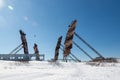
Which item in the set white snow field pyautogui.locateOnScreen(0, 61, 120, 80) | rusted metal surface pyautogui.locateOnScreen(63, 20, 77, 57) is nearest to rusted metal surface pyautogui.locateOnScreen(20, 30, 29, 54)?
rusted metal surface pyautogui.locateOnScreen(63, 20, 77, 57)

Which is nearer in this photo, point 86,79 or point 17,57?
point 86,79

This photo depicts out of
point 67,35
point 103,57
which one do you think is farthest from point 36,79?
point 103,57

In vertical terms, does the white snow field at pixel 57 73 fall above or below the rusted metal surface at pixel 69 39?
below

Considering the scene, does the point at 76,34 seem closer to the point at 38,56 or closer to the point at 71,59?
the point at 71,59

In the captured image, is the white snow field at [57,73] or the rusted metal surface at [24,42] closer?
the white snow field at [57,73]

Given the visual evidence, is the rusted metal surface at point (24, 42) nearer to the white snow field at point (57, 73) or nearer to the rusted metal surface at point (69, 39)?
the rusted metal surface at point (69, 39)

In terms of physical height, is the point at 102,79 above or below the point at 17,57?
below

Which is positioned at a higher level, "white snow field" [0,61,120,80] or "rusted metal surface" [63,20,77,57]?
"rusted metal surface" [63,20,77,57]

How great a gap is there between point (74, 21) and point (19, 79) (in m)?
21.3

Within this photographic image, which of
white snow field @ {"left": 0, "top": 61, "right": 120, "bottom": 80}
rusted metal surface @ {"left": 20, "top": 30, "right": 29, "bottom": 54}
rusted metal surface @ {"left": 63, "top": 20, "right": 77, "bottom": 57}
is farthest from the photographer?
rusted metal surface @ {"left": 20, "top": 30, "right": 29, "bottom": 54}

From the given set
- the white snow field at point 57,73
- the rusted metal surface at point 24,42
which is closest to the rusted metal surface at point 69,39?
the rusted metal surface at point 24,42

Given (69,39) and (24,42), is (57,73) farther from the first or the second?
(24,42)

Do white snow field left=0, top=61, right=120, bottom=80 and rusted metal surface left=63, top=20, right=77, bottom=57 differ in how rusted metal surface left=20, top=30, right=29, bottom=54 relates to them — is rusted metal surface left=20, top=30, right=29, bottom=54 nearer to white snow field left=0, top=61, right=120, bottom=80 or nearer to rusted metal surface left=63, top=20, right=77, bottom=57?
rusted metal surface left=63, top=20, right=77, bottom=57

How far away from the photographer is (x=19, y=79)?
8.93 metres
